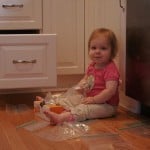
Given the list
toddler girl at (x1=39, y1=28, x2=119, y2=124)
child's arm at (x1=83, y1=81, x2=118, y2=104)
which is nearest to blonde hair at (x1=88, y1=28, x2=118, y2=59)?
toddler girl at (x1=39, y1=28, x2=119, y2=124)

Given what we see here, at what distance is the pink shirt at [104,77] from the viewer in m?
1.83

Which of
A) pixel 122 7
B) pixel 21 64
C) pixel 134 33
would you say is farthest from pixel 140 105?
pixel 21 64

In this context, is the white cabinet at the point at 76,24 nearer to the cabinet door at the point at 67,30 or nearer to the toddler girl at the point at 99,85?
the cabinet door at the point at 67,30

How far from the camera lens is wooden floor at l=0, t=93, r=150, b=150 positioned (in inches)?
55.4

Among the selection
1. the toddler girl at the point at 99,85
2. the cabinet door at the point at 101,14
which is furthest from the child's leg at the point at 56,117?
the cabinet door at the point at 101,14

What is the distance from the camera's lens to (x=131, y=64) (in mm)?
1810

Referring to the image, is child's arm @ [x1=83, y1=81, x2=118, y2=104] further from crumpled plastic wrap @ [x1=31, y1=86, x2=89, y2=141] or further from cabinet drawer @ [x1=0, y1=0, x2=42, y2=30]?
cabinet drawer @ [x1=0, y1=0, x2=42, y2=30]

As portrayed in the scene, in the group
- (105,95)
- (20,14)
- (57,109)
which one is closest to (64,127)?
(57,109)

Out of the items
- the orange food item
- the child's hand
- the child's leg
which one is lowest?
the child's leg

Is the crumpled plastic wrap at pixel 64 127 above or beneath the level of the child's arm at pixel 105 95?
beneath

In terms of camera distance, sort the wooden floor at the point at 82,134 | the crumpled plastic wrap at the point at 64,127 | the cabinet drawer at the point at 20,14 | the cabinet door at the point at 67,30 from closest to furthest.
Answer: the wooden floor at the point at 82,134, the crumpled plastic wrap at the point at 64,127, the cabinet drawer at the point at 20,14, the cabinet door at the point at 67,30

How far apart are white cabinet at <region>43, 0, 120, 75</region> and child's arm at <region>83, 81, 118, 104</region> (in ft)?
1.86

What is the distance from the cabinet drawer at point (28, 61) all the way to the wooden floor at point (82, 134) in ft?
0.53

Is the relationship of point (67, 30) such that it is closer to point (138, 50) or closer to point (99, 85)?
point (99, 85)
